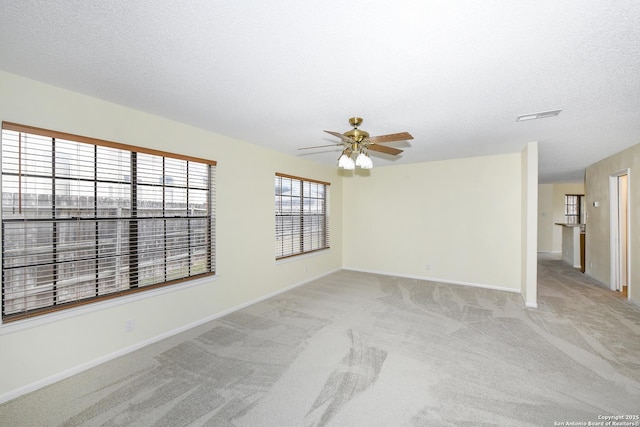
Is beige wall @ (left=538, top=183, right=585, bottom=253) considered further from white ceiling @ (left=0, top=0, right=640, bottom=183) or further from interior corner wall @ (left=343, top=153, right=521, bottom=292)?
white ceiling @ (left=0, top=0, right=640, bottom=183)

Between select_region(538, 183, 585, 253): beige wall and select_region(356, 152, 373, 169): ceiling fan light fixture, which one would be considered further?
select_region(538, 183, 585, 253): beige wall

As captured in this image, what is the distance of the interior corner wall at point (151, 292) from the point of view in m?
2.14

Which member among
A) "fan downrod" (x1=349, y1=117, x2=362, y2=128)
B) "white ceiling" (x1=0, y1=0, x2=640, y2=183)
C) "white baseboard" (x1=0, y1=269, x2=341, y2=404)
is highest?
"white ceiling" (x1=0, y1=0, x2=640, y2=183)

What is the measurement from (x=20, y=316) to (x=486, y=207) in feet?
21.0

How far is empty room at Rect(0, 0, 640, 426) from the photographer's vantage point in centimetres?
159

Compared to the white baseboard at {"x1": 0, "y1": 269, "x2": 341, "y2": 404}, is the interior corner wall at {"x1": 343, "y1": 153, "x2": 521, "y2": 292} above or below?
above

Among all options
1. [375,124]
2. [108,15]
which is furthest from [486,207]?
[108,15]

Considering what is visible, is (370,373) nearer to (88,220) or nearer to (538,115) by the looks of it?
(88,220)

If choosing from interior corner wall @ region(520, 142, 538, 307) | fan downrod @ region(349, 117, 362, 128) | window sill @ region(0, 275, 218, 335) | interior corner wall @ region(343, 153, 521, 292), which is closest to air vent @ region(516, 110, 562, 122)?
interior corner wall @ region(520, 142, 538, 307)

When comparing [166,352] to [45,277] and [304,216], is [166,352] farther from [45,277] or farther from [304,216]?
[304,216]

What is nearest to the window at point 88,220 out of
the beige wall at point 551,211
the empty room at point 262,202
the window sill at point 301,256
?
the empty room at point 262,202

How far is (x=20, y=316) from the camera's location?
7.00 ft

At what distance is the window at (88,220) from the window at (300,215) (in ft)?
5.64

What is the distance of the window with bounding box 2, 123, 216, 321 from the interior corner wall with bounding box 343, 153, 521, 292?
399cm
